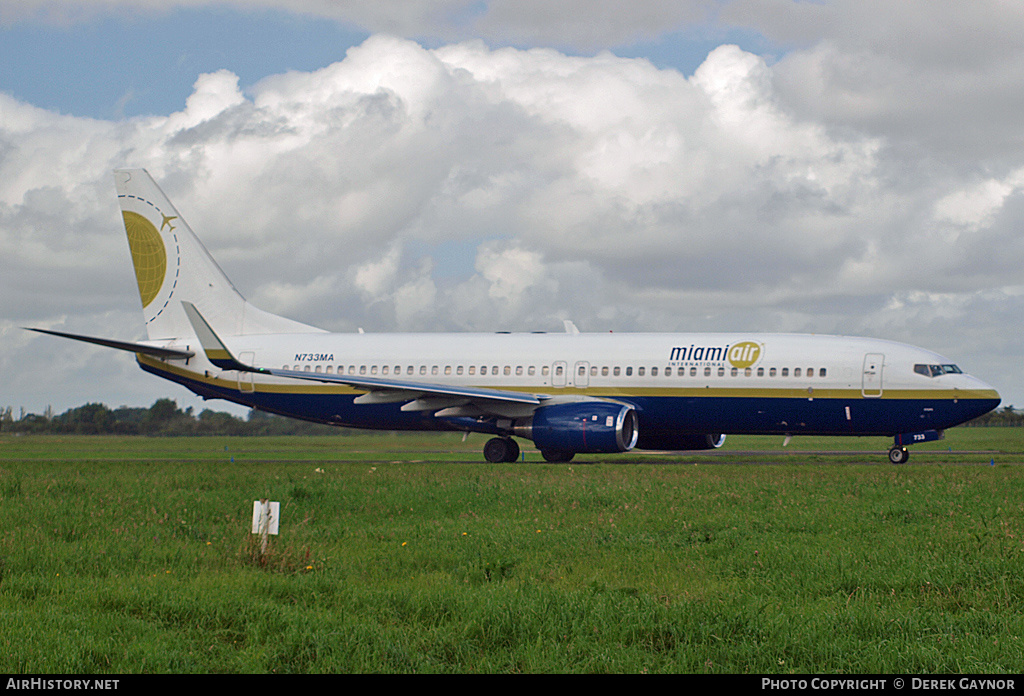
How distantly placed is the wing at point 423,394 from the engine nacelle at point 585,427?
3.53 ft

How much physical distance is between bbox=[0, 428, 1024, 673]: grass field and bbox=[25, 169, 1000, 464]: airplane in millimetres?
10162

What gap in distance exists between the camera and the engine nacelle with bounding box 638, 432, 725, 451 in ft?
100

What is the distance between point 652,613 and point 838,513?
6.86 meters

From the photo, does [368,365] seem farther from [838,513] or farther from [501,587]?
[501,587]

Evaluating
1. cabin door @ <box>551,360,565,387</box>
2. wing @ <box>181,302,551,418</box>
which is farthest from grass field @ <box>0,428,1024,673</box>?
cabin door @ <box>551,360,565,387</box>

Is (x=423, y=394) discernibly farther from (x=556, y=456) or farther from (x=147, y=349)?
(x=147, y=349)

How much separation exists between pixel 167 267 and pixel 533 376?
1579cm

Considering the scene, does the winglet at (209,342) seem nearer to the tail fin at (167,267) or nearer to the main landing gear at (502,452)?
the tail fin at (167,267)

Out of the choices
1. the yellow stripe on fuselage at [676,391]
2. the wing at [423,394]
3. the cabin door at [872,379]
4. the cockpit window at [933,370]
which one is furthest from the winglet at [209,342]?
the cockpit window at [933,370]

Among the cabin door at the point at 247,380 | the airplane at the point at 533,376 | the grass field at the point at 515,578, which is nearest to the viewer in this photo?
the grass field at the point at 515,578

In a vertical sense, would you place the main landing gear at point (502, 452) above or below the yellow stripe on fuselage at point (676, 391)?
below

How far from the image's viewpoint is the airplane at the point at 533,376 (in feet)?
88.3

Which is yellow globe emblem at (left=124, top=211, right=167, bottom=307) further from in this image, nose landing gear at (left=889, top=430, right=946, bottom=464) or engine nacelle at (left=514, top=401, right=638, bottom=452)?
nose landing gear at (left=889, top=430, right=946, bottom=464)

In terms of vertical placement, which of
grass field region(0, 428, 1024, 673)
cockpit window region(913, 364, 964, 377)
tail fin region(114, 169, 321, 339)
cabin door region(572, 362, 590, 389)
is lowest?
grass field region(0, 428, 1024, 673)
